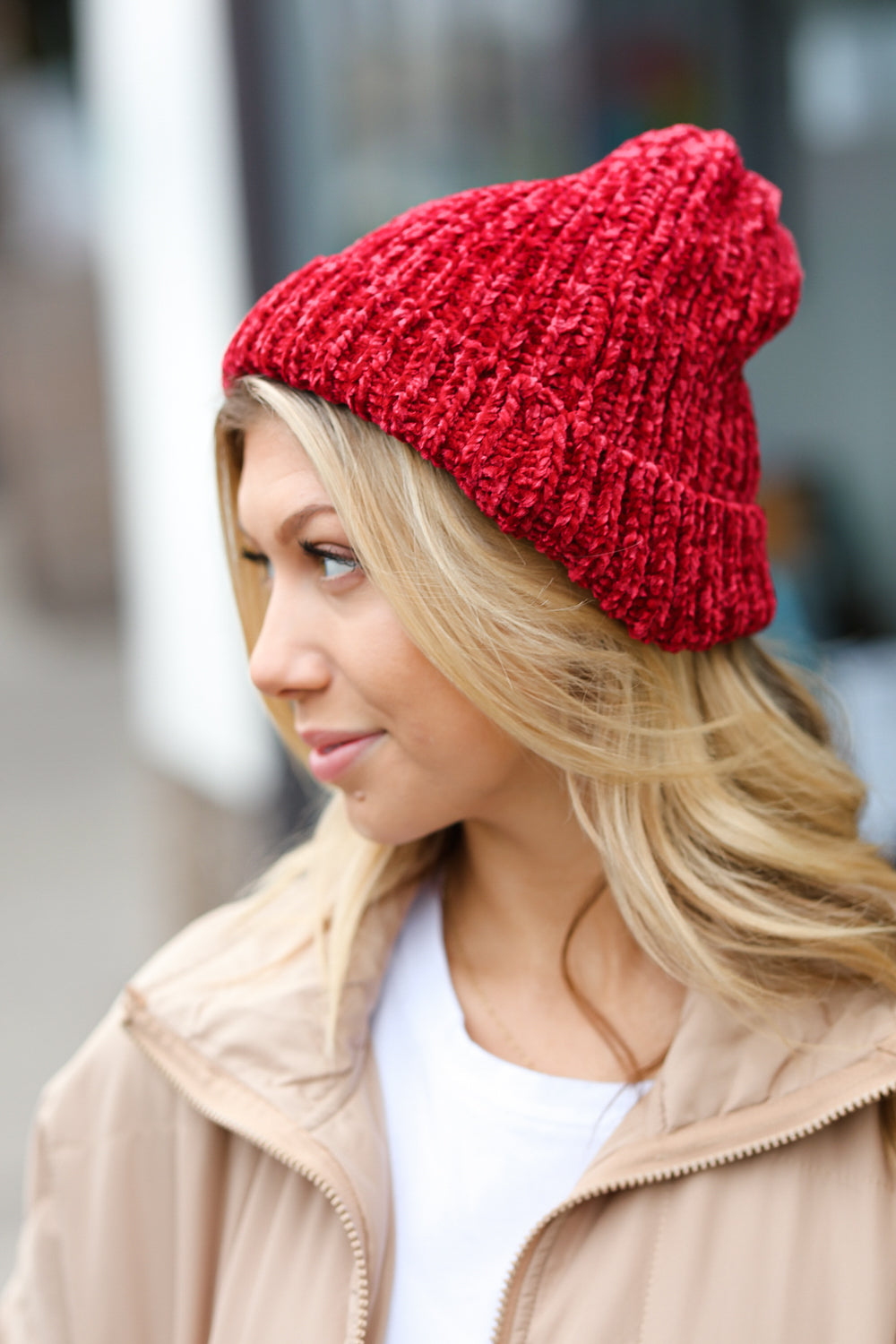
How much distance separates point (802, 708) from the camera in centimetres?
169

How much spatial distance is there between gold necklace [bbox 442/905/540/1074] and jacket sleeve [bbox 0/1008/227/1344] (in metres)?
0.35

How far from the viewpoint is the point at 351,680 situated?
1.42 metres

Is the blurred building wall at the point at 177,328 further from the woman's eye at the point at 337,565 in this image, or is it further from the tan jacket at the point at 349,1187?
the woman's eye at the point at 337,565

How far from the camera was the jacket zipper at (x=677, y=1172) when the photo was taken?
1332mm

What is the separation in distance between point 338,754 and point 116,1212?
632 millimetres

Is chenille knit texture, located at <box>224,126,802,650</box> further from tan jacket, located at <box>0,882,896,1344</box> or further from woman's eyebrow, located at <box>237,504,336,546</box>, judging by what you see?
tan jacket, located at <box>0,882,896,1344</box>

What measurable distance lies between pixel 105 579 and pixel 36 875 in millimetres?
3282

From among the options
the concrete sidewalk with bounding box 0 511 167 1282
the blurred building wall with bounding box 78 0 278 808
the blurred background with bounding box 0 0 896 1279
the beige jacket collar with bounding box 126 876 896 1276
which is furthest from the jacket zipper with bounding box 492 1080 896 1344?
the blurred building wall with bounding box 78 0 278 808

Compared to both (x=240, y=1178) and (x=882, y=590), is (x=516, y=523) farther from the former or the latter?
(x=882, y=590)

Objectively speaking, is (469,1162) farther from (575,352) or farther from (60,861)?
(60,861)

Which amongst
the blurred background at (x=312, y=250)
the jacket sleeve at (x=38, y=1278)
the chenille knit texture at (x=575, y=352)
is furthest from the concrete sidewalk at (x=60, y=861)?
the chenille knit texture at (x=575, y=352)

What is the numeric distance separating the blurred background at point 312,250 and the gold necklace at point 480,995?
113 cm

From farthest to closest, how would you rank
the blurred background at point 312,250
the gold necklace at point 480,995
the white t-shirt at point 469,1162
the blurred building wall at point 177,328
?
the blurred building wall at point 177,328 → the blurred background at point 312,250 → the gold necklace at point 480,995 → the white t-shirt at point 469,1162

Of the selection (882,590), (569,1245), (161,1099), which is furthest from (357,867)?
→ (882,590)
